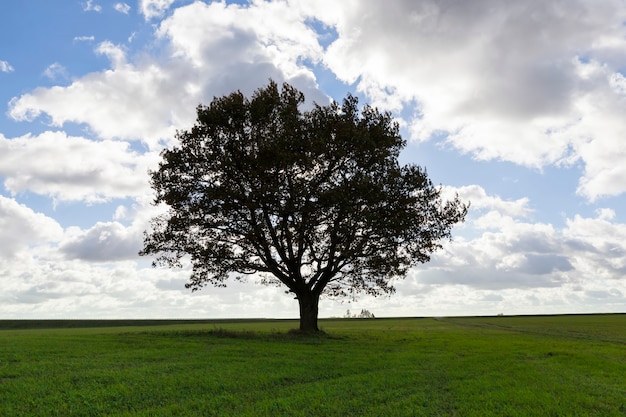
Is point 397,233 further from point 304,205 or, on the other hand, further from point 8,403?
point 8,403

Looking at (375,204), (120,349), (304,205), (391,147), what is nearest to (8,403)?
(120,349)

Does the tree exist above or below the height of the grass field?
above

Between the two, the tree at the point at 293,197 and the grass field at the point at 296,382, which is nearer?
the grass field at the point at 296,382

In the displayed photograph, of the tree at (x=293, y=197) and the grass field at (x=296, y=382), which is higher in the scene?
the tree at (x=293, y=197)

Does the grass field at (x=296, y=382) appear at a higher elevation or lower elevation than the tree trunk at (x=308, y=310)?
lower

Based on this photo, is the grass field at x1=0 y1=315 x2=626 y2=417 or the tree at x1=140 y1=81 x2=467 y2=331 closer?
the grass field at x1=0 y1=315 x2=626 y2=417

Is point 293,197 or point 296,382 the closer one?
point 296,382

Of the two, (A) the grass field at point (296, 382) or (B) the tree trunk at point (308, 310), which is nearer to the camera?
(A) the grass field at point (296, 382)

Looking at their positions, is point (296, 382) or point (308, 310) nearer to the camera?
point (296, 382)

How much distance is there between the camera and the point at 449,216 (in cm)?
4653

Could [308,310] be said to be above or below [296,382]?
above

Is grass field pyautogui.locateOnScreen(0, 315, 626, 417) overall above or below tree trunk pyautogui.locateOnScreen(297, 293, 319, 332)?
below

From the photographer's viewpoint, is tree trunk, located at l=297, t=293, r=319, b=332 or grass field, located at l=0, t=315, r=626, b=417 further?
tree trunk, located at l=297, t=293, r=319, b=332

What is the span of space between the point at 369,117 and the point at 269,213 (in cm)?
1356
